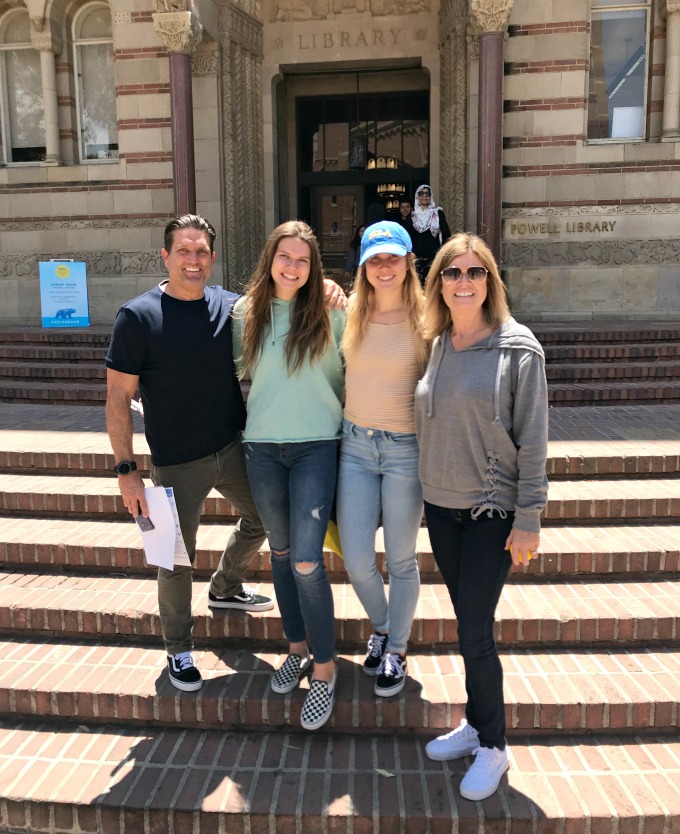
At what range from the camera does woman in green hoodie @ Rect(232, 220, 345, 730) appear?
9.25 feet

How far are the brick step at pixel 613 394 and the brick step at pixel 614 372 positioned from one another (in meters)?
0.31

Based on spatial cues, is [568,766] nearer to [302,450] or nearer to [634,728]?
[634,728]

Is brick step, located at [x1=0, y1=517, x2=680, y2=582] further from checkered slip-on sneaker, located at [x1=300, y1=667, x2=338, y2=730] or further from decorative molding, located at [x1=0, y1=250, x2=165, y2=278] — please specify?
decorative molding, located at [x1=0, y1=250, x2=165, y2=278]

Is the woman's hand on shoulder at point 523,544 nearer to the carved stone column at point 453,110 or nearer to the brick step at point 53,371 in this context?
the brick step at point 53,371

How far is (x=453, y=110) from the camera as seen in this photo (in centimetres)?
1035

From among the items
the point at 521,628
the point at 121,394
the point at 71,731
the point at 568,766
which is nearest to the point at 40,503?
the point at 71,731

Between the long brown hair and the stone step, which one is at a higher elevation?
the long brown hair

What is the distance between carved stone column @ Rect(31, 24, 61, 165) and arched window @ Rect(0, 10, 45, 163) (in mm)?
369

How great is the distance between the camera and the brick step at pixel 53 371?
7969mm

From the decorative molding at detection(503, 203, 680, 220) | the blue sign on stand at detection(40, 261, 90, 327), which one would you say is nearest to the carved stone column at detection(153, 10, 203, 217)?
the blue sign on stand at detection(40, 261, 90, 327)

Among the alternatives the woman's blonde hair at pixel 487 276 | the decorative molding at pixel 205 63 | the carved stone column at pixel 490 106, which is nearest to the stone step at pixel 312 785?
the woman's blonde hair at pixel 487 276

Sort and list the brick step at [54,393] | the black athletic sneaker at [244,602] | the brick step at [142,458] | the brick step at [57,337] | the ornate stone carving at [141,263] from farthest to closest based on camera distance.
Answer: the ornate stone carving at [141,263] → the brick step at [57,337] → the brick step at [54,393] → the brick step at [142,458] → the black athletic sneaker at [244,602]

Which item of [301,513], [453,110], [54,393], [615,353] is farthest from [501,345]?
[453,110]

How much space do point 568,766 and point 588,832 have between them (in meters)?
0.29
